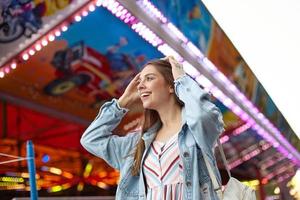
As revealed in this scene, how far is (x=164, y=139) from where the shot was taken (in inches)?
64.2

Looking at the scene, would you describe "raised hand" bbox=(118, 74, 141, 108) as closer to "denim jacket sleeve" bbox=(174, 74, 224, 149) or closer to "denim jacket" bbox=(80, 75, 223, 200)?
"denim jacket" bbox=(80, 75, 223, 200)

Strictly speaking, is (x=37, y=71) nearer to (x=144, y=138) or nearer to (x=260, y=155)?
(x=144, y=138)

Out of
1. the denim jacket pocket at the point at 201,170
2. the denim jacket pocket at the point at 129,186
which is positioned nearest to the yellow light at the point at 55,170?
the denim jacket pocket at the point at 129,186

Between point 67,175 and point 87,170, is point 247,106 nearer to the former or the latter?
point 87,170

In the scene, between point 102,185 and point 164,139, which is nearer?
point 164,139

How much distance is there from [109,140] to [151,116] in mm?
181

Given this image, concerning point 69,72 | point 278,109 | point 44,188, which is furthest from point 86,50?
point 278,109

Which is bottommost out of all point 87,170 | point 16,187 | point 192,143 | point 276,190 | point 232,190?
point 232,190

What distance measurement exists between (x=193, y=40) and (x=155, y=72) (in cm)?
297

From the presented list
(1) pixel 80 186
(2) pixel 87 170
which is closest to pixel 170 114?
(1) pixel 80 186

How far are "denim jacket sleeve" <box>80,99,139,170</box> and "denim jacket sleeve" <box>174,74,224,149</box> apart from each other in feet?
1.11

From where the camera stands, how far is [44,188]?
534 centimetres

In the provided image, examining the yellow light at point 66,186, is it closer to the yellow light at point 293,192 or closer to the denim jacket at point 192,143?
the denim jacket at point 192,143

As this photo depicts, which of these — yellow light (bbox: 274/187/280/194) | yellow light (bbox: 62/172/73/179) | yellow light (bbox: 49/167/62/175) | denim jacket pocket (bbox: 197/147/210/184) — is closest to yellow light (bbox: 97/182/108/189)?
yellow light (bbox: 62/172/73/179)
